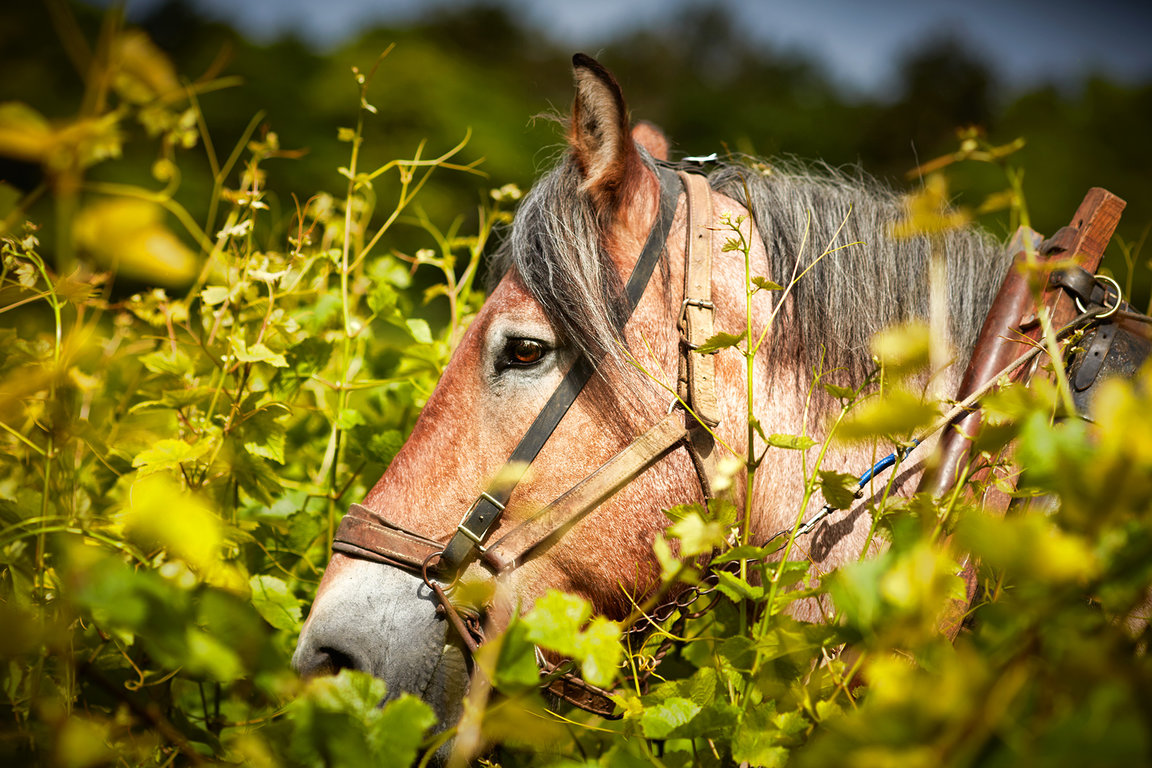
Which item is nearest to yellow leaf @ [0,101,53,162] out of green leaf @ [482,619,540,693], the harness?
green leaf @ [482,619,540,693]

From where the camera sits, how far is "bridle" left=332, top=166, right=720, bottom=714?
1.61 meters

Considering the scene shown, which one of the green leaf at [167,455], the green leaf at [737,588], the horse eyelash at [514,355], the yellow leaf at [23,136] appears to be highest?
the yellow leaf at [23,136]

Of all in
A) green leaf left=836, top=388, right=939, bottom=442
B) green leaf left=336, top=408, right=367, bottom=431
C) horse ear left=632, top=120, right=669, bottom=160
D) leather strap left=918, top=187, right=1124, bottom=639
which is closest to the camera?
green leaf left=836, top=388, right=939, bottom=442

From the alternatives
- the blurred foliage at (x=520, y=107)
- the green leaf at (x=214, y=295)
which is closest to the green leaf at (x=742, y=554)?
the green leaf at (x=214, y=295)

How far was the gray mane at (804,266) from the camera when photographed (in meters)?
1.69

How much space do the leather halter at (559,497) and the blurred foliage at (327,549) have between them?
0.77ft

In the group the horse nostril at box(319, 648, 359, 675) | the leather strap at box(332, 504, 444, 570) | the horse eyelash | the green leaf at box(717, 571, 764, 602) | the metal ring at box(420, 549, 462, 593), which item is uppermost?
the horse eyelash

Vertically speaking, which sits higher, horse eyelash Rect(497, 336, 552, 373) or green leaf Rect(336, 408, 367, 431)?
horse eyelash Rect(497, 336, 552, 373)

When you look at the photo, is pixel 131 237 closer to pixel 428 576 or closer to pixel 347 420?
pixel 428 576

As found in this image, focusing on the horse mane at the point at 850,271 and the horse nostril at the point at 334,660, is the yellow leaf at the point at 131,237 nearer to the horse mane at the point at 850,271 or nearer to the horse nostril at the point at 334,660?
the horse nostril at the point at 334,660

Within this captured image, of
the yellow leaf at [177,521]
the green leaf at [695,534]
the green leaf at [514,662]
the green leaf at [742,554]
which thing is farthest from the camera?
the green leaf at [742,554]

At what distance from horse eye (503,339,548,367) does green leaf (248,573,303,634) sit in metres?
0.85

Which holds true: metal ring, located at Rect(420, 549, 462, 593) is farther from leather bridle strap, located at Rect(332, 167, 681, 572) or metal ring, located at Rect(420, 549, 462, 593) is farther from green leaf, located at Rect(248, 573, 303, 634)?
green leaf, located at Rect(248, 573, 303, 634)

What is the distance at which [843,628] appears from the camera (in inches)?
34.8
